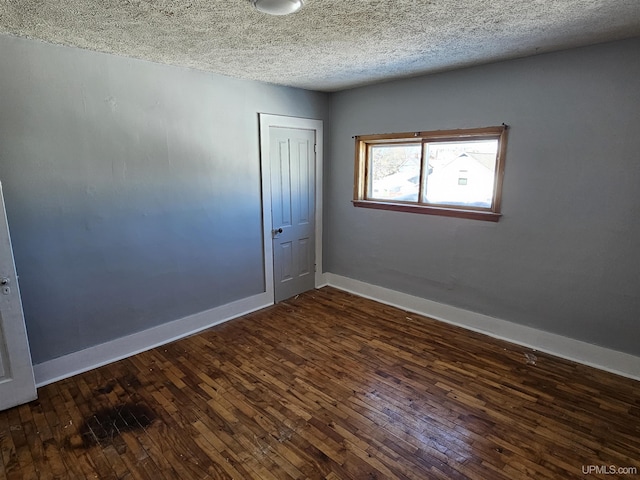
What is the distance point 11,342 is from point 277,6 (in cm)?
270

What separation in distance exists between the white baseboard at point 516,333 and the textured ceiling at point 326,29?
2363 millimetres

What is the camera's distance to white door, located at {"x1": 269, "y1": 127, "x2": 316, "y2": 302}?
4.00m

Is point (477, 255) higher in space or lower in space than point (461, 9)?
lower

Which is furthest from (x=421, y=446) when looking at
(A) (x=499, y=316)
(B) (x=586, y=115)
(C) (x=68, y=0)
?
(C) (x=68, y=0)

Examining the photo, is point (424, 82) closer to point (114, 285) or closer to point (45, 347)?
point (114, 285)

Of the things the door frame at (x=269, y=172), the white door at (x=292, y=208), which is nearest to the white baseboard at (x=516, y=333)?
the white door at (x=292, y=208)

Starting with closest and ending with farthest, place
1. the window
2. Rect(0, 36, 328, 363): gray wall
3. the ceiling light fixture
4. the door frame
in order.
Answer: the ceiling light fixture → Rect(0, 36, 328, 363): gray wall → the window → the door frame

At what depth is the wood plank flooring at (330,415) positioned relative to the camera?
192 centimetres

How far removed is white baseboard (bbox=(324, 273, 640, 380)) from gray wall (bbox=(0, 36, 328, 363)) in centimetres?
183

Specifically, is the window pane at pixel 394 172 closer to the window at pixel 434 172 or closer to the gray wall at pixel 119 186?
the window at pixel 434 172

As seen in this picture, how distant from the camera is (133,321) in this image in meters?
3.06

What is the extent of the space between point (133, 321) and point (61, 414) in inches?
34.3

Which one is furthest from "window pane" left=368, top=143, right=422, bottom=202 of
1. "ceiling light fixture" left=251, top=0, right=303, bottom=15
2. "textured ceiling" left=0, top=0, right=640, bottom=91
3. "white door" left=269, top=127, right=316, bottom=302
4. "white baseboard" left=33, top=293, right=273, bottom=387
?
"ceiling light fixture" left=251, top=0, right=303, bottom=15

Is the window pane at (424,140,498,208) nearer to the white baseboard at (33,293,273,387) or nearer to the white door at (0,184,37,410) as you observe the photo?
the white baseboard at (33,293,273,387)
